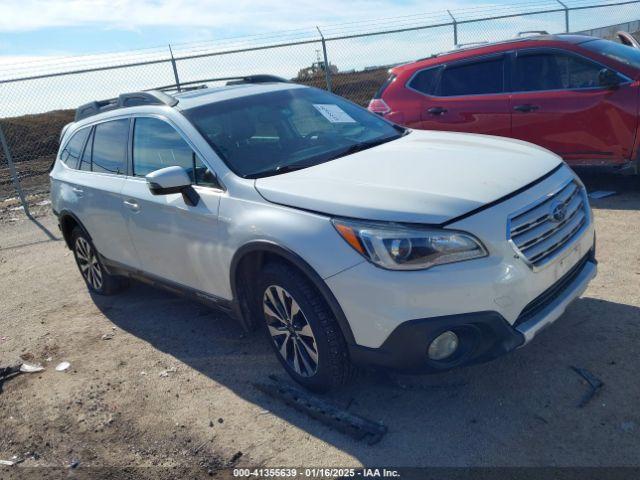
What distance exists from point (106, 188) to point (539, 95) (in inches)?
186

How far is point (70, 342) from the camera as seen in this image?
16.6 ft

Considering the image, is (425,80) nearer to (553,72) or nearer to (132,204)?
(553,72)

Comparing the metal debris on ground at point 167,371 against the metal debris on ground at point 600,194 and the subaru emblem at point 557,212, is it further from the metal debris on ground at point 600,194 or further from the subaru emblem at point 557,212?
the metal debris on ground at point 600,194

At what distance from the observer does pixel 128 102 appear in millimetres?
5125

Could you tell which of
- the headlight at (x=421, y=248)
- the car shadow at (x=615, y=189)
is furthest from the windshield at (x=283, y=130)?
the car shadow at (x=615, y=189)

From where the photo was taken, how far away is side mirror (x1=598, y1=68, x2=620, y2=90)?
647 centimetres

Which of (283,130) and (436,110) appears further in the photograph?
(436,110)

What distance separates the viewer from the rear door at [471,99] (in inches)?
285

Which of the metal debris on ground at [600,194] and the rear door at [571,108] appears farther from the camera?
the metal debris on ground at [600,194]

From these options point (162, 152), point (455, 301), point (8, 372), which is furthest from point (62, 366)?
point (455, 301)

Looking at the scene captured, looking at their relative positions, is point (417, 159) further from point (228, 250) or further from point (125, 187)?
point (125, 187)

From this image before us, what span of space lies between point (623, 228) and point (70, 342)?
4.91m

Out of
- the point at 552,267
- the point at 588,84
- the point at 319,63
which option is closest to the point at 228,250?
the point at 552,267

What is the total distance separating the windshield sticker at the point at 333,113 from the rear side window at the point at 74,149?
2232mm
